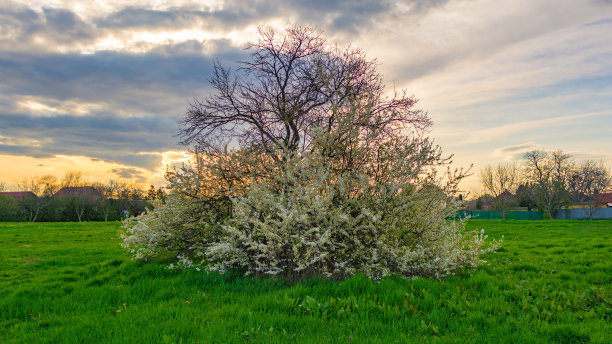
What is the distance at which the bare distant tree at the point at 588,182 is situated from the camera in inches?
2128

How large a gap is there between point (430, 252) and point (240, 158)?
5159mm

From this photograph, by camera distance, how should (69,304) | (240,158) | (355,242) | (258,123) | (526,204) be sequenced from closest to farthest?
(69,304) → (355,242) → (240,158) → (258,123) → (526,204)

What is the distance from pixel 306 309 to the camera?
5348 millimetres

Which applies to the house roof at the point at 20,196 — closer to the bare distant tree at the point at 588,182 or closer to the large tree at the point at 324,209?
the large tree at the point at 324,209

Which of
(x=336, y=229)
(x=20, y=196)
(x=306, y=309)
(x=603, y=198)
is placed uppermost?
(x=20, y=196)

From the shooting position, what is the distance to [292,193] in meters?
7.99

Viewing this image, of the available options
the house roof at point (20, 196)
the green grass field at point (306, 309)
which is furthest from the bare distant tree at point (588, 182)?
the house roof at point (20, 196)

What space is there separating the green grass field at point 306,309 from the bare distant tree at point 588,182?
194ft

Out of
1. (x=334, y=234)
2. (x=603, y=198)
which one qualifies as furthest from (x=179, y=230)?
(x=603, y=198)

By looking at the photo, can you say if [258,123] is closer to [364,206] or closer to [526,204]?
[364,206]

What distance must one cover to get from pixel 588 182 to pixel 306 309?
67.1 meters

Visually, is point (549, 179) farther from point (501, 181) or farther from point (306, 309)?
point (306, 309)

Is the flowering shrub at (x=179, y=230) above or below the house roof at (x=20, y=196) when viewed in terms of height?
below

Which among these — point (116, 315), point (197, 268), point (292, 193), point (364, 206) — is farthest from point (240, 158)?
point (116, 315)
